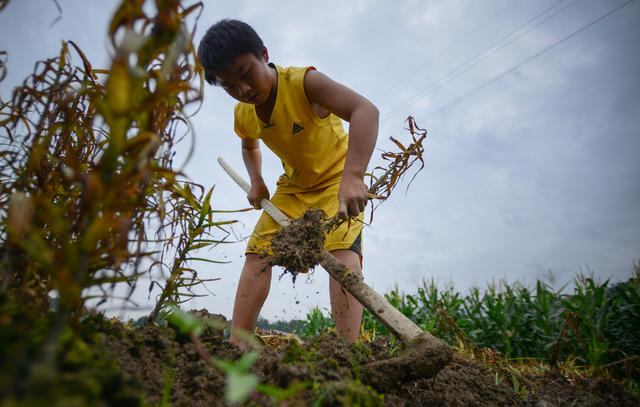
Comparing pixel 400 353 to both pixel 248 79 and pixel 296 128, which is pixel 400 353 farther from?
pixel 248 79

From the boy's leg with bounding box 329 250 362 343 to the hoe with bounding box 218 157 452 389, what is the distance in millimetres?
289

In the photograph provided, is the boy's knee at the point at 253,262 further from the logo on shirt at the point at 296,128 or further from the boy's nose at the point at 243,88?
the boy's nose at the point at 243,88

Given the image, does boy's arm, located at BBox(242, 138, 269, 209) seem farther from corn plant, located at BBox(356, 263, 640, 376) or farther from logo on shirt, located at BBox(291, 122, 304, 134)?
corn plant, located at BBox(356, 263, 640, 376)

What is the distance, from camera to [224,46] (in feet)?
6.94

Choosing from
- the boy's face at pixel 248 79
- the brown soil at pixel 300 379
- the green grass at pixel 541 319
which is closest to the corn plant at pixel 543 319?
the green grass at pixel 541 319

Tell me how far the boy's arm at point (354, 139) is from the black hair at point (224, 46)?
0.60m

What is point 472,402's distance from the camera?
155 cm

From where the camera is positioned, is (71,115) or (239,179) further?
(239,179)

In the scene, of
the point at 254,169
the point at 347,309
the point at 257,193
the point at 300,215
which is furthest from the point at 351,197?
the point at 254,169

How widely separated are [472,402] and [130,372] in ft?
4.82

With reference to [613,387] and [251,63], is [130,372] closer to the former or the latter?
[251,63]

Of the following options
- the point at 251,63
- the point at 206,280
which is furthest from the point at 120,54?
the point at 251,63

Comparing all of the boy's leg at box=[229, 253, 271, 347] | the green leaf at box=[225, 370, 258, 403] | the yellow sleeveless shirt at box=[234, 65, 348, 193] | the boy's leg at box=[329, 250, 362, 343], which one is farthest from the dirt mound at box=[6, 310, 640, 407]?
the yellow sleeveless shirt at box=[234, 65, 348, 193]

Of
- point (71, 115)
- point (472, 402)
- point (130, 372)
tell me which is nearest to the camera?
point (130, 372)
